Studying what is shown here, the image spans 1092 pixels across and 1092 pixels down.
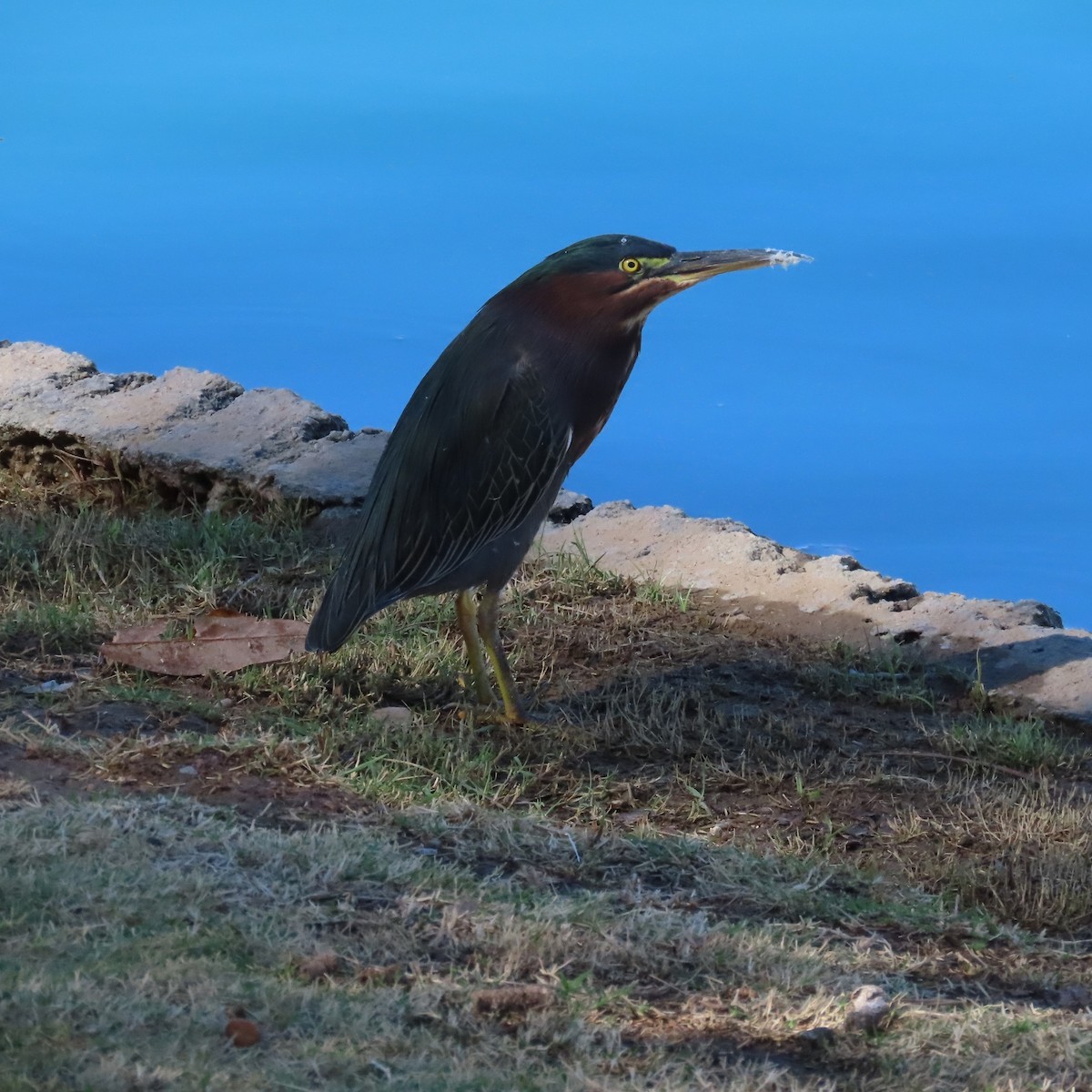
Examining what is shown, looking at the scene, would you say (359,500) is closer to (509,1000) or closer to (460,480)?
(460,480)

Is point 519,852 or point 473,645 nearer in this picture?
point 519,852

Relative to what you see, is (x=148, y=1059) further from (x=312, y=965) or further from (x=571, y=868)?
(x=571, y=868)

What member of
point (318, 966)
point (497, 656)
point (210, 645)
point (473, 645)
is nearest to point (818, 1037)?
point (318, 966)

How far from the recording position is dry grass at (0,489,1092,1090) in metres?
2.51

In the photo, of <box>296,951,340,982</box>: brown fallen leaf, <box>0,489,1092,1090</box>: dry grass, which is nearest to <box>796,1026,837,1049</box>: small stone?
<box>0,489,1092,1090</box>: dry grass

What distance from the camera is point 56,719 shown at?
4.02 metres

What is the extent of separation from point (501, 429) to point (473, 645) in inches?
23.5

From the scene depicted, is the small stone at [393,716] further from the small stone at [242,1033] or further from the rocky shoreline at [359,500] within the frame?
the small stone at [242,1033]

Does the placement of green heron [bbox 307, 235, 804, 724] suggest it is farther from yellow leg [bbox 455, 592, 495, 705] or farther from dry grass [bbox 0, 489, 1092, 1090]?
dry grass [bbox 0, 489, 1092, 1090]

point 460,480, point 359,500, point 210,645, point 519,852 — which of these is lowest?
point 519,852

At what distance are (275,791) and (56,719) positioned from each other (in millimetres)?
657

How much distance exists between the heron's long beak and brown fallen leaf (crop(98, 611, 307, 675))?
4.57 feet

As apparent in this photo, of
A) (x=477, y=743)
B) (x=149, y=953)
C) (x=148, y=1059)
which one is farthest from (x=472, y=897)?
(x=477, y=743)

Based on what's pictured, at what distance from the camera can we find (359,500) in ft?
19.1
